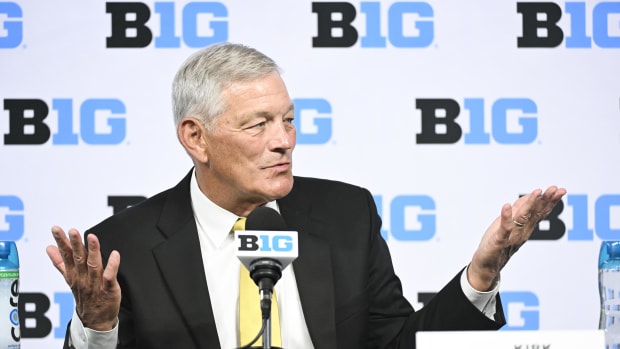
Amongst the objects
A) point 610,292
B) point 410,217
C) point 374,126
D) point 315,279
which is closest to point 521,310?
point 410,217

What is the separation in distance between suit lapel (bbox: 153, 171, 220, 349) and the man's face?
171 mm

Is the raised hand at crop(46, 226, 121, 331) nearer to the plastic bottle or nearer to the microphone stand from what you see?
the microphone stand

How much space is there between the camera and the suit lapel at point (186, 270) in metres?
2.48

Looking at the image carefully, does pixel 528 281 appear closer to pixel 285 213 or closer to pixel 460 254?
pixel 460 254

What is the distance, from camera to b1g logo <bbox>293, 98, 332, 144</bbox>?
3.59 meters

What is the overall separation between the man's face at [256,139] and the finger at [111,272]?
581mm

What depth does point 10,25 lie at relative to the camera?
11.9ft

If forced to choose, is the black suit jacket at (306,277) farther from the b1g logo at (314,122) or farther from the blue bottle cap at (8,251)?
the b1g logo at (314,122)

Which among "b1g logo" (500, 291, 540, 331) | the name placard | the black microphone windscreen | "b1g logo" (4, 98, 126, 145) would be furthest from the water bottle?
"b1g logo" (500, 291, 540, 331)

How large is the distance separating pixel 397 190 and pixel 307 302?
45.0 inches

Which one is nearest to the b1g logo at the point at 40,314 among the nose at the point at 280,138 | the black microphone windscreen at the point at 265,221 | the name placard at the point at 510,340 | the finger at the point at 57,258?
the nose at the point at 280,138

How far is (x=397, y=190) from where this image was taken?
3.59 m

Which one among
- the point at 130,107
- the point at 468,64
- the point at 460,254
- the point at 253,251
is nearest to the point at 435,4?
the point at 468,64

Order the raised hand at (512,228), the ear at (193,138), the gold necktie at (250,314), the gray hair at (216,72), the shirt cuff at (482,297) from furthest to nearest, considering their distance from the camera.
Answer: the ear at (193,138) < the gray hair at (216,72) < the gold necktie at (250,314) < the shirt cuff at (482,297) < the raised hand at (512,228)
